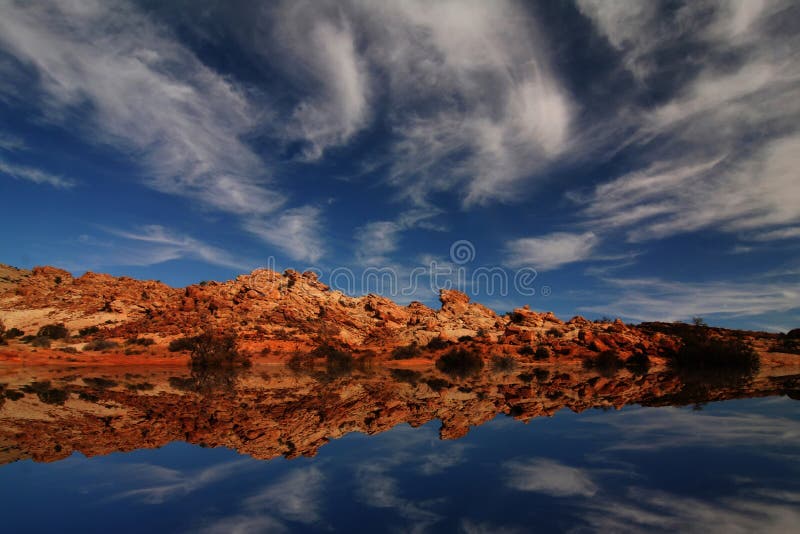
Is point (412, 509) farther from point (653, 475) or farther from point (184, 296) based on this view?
point (184, 296)

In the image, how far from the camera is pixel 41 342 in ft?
141

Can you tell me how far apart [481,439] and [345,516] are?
4.73 metres

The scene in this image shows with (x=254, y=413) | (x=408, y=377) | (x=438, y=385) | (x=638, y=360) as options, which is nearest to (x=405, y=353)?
(x=408, y=377)

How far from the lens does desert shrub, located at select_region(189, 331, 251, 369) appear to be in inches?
1598

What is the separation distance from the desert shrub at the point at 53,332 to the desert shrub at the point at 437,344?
1743 inches

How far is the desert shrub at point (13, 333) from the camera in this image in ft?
152

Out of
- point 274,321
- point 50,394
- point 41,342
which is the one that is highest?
point 274,321

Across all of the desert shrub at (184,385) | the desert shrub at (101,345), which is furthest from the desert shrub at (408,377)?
the desert shrub at (101,345)

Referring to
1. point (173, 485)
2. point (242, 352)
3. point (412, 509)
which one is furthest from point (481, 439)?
point (242, 352)

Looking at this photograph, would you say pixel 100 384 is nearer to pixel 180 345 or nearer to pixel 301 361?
pixel 301 361

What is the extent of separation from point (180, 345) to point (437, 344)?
30823 mm

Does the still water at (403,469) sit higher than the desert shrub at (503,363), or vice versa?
the desert shrub at (503,363)

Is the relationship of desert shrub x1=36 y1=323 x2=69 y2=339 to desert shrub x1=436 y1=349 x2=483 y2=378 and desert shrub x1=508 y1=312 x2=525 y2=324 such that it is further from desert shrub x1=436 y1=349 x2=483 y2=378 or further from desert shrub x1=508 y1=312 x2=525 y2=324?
desert shrub x1=508 y1=312 x2=525 y2=324

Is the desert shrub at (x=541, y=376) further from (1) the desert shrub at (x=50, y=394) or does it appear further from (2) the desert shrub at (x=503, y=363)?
(1) the desert shrub at (x=50, y=394)
